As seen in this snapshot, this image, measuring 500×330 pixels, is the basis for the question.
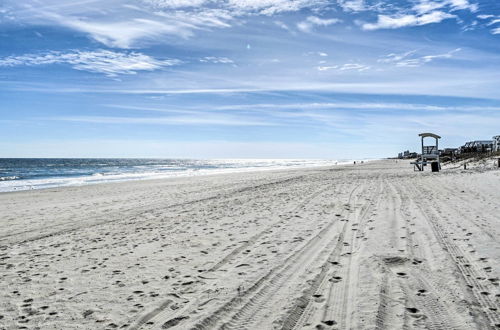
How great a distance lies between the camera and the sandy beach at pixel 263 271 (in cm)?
392

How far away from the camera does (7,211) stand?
13906 mm

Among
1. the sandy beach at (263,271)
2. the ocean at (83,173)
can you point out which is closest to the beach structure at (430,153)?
the sandy beach at (263,271)

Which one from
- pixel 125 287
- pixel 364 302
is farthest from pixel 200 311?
pixel 364 302

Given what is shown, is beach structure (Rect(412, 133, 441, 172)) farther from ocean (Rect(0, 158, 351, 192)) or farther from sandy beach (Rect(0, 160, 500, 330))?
ocean (Rect(0, 158, 351, 192))

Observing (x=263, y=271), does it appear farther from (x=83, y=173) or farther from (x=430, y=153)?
(x=83, y=173)

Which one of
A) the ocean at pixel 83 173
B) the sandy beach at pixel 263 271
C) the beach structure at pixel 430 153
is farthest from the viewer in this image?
the ocean at pixel 83 173

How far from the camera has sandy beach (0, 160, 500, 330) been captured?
3920mm

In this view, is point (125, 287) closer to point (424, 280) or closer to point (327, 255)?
point (327, 255)

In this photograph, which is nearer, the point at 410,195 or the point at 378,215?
the point at 378,215

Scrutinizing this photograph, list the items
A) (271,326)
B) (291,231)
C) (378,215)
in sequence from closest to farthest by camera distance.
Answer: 1. (271,326)
2. (291,231)
3. (378,215)

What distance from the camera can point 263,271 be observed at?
17.6ft

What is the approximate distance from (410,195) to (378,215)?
4.60m

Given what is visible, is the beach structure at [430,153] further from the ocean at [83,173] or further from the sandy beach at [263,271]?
the ocean at [83,173]

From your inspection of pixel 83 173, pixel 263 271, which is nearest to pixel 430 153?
pixel 263 271
